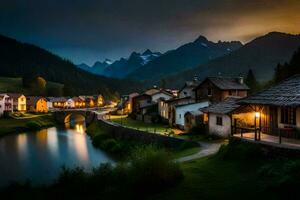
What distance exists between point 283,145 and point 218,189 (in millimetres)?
6910

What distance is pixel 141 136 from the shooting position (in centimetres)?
4644

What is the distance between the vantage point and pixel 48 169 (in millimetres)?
39094

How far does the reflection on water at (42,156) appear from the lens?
36.7 metres

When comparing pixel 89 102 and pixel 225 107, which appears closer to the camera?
pixel 225 107

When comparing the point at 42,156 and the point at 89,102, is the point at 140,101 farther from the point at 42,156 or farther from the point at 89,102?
the point at 89,102

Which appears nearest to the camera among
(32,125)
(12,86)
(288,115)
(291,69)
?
(288,115)

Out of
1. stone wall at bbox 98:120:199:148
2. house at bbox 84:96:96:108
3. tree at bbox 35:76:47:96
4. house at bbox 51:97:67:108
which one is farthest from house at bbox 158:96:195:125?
tree at bbox 35:76:47:96

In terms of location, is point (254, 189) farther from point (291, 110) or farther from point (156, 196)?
point (291, 110)

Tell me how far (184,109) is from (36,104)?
80434 mm

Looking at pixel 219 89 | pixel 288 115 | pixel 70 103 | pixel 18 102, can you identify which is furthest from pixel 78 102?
pixel 288 115

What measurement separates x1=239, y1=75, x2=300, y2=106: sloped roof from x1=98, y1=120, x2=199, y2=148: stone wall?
10.4 metres

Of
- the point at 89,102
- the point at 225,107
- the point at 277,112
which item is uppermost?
the point at 89,102

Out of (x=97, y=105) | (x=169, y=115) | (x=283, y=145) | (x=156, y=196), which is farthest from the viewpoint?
(x=97, y=105)

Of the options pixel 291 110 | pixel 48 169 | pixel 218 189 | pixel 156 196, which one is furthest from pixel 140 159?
pixel 48 169
